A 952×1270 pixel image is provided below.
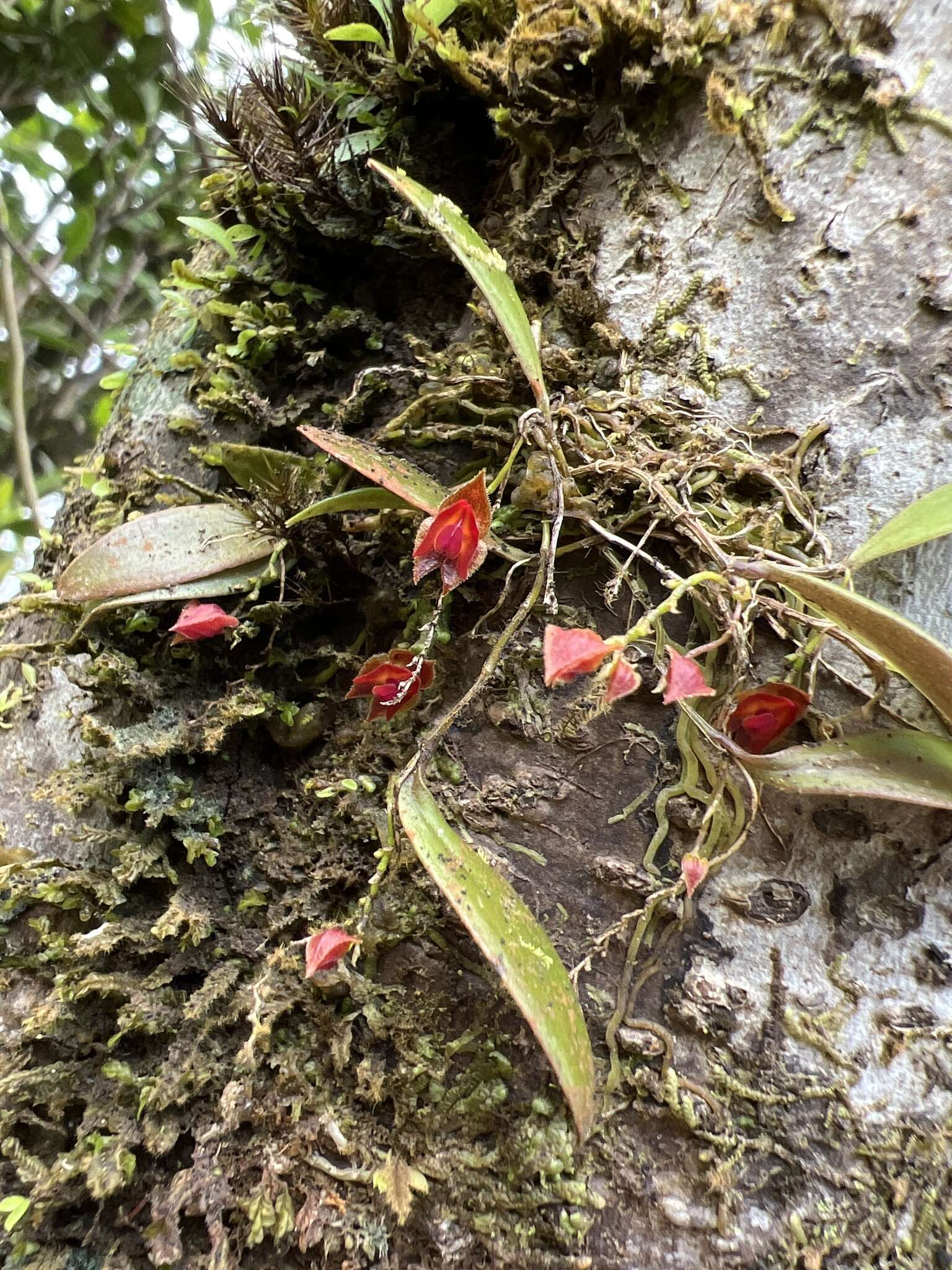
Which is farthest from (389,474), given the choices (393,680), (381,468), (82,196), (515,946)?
(82,196)

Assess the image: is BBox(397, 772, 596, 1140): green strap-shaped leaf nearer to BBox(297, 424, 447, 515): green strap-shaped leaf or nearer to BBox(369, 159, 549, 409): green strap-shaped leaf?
BBox(297, 424, 447, 515): green strap-shaped leaf

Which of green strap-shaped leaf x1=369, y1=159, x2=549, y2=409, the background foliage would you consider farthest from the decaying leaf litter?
the background foliage

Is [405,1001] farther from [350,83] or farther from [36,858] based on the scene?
[350,83]

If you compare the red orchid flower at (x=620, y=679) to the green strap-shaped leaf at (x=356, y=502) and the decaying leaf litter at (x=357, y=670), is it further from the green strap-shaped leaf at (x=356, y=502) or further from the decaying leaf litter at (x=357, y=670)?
the green strap-shaped leaf at (x=356, y=502)

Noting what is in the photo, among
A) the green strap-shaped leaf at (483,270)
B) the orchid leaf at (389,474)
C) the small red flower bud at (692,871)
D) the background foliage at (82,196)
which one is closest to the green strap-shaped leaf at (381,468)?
the orchid leaf at (389,474)

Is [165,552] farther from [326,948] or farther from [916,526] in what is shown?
[916,526]

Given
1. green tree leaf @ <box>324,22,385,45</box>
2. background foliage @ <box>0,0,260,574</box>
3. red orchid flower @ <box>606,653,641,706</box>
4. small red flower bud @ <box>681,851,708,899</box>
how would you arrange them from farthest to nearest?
background foliage @ <box>0,0,260,574</box> → green tree leaf @ <box>324,22,385,45</box> → small red flower bud @ <box>681,851,708,899</box> → red orchid flower @ <box>606,653,641,706</box>
